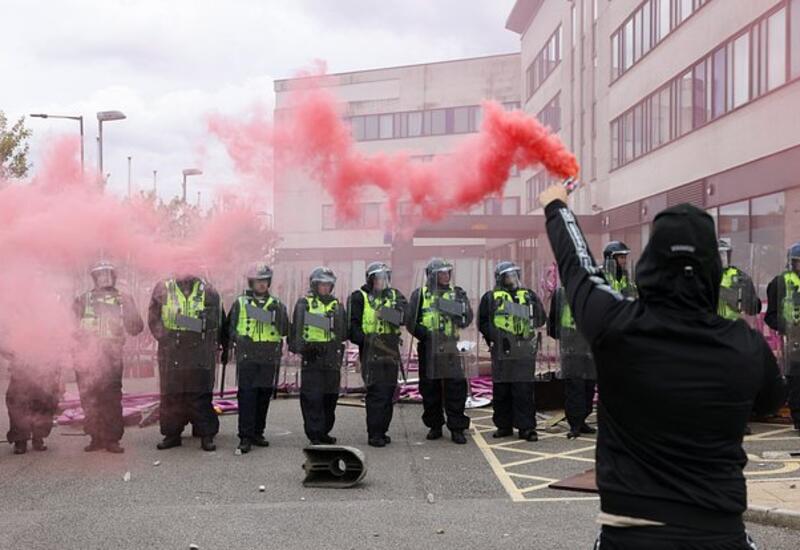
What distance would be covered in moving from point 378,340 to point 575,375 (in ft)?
→ 7.54

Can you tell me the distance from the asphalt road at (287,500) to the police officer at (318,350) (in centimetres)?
38

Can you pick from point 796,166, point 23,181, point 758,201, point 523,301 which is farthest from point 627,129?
point 23,181

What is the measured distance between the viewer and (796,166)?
1462 centimetres

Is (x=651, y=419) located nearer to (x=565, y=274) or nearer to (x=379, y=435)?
(x=565, y=274)

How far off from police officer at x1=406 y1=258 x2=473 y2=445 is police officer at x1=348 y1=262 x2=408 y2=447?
0.85 feet

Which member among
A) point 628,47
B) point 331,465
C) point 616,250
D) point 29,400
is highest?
point 628,47

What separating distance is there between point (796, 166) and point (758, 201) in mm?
1750

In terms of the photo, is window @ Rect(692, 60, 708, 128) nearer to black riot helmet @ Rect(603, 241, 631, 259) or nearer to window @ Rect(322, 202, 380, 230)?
black riot helmet @ Rect(603, 241, 631, 259)

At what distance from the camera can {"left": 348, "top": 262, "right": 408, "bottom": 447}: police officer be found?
9258 mm

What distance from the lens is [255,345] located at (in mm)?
9172

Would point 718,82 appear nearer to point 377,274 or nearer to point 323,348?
point 377,274

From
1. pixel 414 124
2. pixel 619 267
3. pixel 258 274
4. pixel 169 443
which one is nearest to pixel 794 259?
pixel 619 267

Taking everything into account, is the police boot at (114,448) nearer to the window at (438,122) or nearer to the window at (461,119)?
the window at (461,119)

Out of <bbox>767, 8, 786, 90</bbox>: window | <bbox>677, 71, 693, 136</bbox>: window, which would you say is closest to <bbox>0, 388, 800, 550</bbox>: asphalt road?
<bbox>767, 8, 786, 90</bbox>: window
